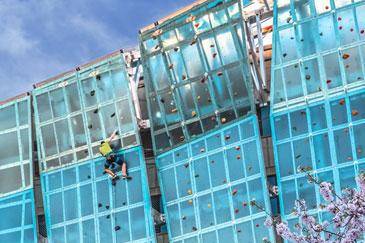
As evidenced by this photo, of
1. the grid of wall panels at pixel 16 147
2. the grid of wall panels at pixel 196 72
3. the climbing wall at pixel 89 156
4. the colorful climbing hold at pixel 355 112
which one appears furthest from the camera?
the grid of wall panels at pixel 16 147

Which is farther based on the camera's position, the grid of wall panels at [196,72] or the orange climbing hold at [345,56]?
the grid of wall panels at [196,72]

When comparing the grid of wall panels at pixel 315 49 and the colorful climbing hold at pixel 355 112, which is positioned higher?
the grid of wall panels at pixel 315 49

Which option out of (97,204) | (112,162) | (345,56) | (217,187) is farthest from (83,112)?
(345,56)

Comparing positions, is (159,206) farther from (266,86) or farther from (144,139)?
(266,86)

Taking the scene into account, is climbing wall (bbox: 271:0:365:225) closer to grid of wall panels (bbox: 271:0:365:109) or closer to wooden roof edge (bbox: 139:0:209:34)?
grid of wall panels (bbox: 271:0:365:109)

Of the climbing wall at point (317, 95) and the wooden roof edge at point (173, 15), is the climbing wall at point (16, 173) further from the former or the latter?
the climbing wall at point (317, 95)

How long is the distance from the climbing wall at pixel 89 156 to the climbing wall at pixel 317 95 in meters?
5.75

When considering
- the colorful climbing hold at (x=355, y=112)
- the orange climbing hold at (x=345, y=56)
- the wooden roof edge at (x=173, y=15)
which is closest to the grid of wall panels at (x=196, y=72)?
the wooden roof edge at (x=173, y=15)

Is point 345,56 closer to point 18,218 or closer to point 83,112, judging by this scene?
point 83,112

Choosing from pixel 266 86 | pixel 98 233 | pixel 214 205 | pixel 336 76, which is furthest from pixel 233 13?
pixel 98 233

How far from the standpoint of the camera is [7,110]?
30.1m

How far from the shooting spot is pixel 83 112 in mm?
28297

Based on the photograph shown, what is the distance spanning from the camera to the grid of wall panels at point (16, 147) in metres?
29.3

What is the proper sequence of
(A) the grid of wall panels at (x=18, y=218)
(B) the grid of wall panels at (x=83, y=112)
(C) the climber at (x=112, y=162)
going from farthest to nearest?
(A) the grid of wall panels at (x=18, y=218), (B) the grid of wall panels at (x=83, y=112), (C) the climber at (x=112, y=162)
